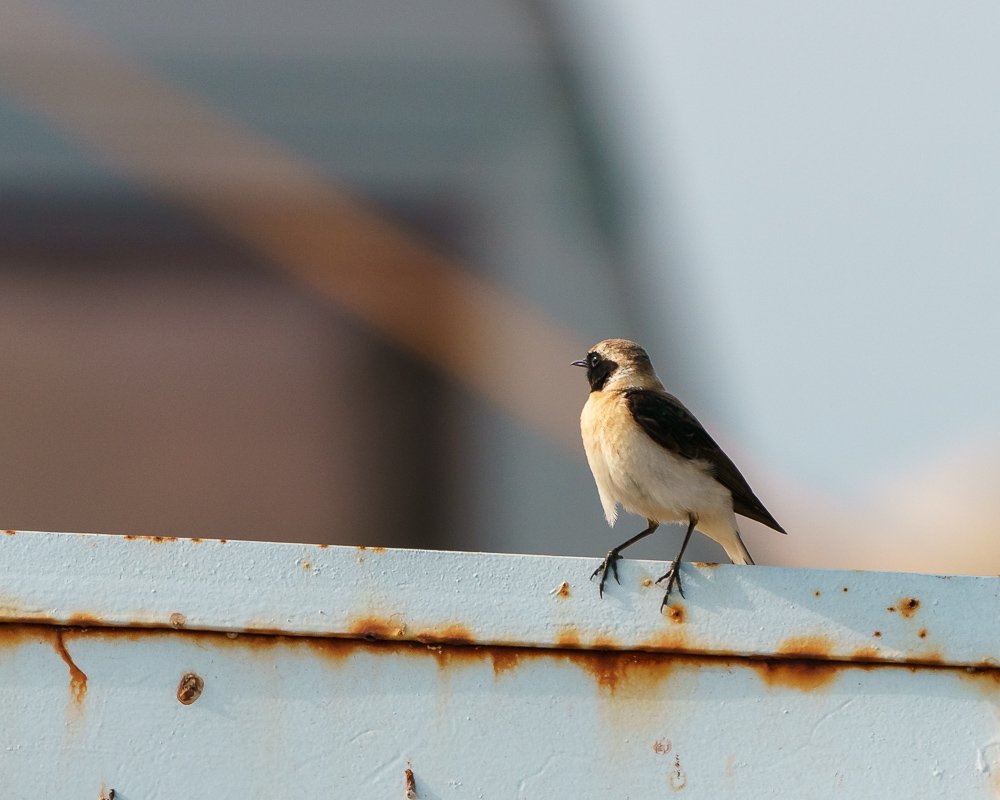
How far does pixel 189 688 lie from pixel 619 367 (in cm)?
196

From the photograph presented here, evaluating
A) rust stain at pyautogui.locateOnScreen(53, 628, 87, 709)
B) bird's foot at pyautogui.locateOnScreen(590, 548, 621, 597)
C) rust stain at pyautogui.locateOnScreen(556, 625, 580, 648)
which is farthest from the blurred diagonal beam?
rust stain at pyautogui.locateOnScreen(53, 628, 87, 709)

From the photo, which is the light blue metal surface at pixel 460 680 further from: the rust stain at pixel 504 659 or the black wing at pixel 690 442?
the black wing at pixel 690 442

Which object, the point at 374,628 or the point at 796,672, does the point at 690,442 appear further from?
the point at 374,628

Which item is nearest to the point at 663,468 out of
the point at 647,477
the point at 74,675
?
the point at 647,477

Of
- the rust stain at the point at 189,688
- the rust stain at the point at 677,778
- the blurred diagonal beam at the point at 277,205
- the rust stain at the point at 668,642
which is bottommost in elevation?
the rust stain at the point at 677,778

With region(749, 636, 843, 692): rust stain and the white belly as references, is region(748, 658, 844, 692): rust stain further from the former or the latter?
the white belly

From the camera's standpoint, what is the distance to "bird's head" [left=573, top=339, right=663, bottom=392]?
10.1 ft

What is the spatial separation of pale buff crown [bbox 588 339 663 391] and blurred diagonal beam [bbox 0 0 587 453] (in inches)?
38.3

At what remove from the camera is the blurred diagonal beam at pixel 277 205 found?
13.9ft

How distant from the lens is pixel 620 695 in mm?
1502

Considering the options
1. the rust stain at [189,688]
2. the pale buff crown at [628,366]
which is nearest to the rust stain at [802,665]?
the rust stain at [189,688]

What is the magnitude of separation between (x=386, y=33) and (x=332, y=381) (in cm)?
170

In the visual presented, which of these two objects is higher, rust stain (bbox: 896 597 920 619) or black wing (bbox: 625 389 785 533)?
black wing (bbox: 625 389 785 533)

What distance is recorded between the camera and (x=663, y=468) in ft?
8.71
